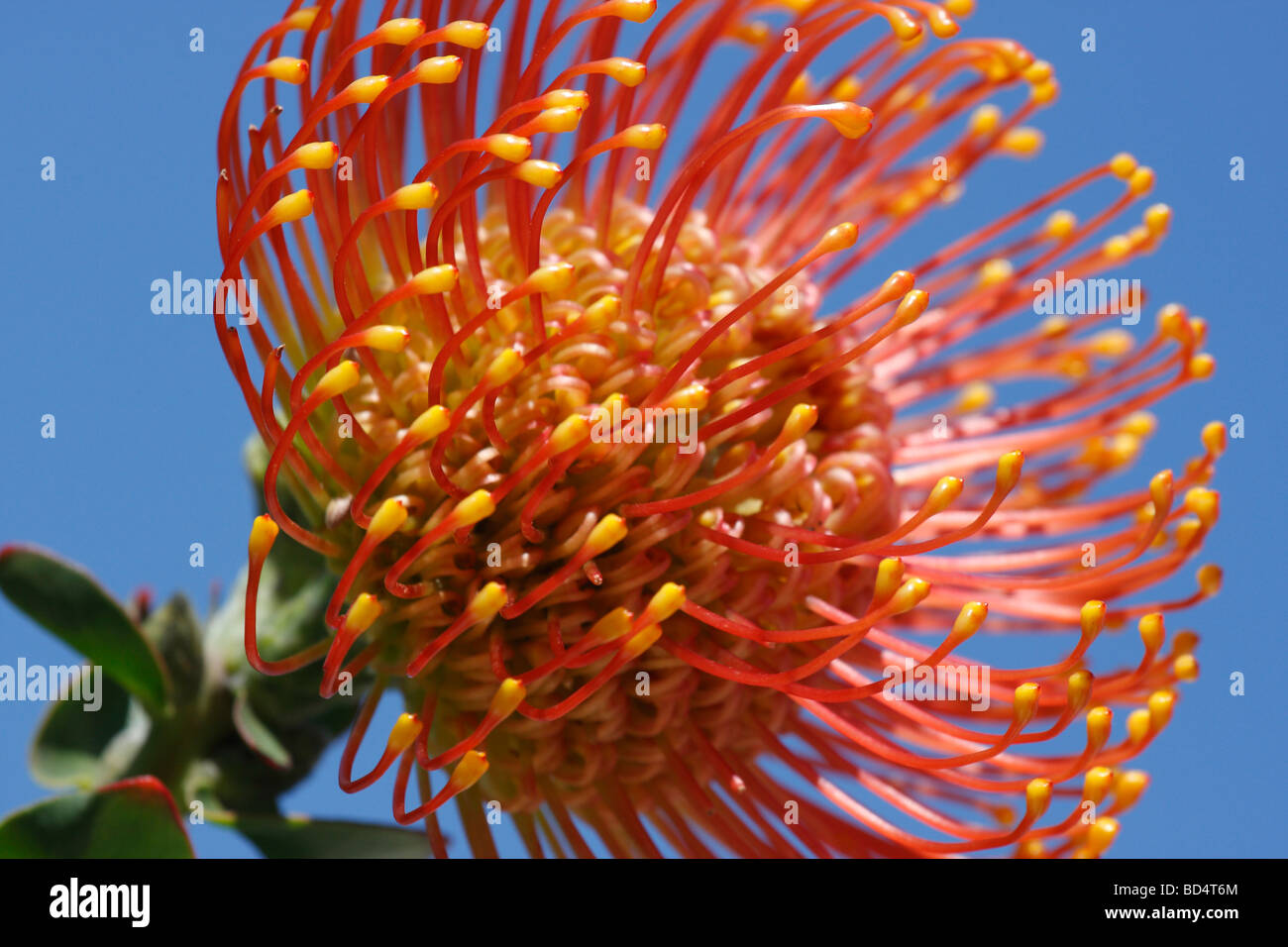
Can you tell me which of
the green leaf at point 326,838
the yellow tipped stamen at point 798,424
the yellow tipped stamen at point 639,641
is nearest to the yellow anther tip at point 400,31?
the yellow tipped stamen at point 798,424

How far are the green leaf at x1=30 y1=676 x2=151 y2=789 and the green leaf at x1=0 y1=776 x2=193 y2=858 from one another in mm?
306

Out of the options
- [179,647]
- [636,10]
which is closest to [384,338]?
[636,10]

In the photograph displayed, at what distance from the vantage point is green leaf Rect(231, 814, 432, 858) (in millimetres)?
2271

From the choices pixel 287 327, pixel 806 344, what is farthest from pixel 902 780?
pixel 287 327

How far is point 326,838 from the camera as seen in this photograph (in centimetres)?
231

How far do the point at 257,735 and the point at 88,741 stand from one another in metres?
0.37

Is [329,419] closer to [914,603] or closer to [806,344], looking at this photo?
[806,344]

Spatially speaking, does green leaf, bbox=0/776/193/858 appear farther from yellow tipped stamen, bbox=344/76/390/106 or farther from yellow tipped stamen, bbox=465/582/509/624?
yellow tipped stamen, bbox=344/76/390/106

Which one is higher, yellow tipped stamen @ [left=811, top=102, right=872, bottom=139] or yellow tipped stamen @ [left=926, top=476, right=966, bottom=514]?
yellow tipped stamen @ [left=811, top=102, right=872, bottom=139]

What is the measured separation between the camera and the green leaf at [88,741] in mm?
2502

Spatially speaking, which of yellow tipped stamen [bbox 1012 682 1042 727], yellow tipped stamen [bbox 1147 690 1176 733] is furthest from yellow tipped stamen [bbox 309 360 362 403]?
yellow tipped stamen [bbox 1147 690 1176 733]

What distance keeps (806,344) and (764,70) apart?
0.54m

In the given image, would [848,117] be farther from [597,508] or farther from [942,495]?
[597,508]

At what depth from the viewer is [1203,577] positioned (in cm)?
243
